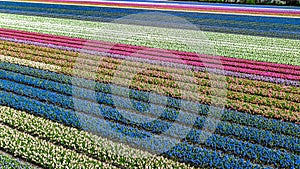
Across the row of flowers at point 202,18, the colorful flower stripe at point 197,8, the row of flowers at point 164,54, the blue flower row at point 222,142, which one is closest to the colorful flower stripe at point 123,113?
the blue flower row at point 222,142

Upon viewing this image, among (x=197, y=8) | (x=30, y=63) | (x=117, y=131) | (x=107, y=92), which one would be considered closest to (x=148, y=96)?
(x=107, y=92)

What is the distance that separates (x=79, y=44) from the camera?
64.1 ft

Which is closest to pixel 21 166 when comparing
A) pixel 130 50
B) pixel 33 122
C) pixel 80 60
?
pixel 33 122

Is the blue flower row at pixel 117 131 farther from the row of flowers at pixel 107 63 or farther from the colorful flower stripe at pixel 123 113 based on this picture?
the row of flowers at pixel 107 63

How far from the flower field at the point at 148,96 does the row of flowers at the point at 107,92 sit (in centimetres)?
4

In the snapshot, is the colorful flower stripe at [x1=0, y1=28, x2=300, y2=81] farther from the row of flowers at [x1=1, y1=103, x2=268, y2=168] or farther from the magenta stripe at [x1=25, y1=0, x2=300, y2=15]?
the magenta stripe at [x1=25, y1=0, x2=300, y2=15]

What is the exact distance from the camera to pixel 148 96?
515 inches

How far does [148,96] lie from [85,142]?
13.1ft

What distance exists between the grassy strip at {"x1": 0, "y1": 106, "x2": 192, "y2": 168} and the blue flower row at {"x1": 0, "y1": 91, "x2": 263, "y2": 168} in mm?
357

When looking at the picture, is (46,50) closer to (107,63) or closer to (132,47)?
(107,63)

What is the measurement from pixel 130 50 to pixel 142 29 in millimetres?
6013

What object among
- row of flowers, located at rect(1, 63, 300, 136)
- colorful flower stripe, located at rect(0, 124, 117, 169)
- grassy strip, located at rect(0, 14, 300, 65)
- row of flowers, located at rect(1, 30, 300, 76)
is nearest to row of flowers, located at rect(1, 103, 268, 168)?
colorful flower stripe, located at rect(0, 124, 117, 169)

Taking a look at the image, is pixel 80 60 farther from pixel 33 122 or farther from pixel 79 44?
pixel 33 122

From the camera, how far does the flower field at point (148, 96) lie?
9383 mm
